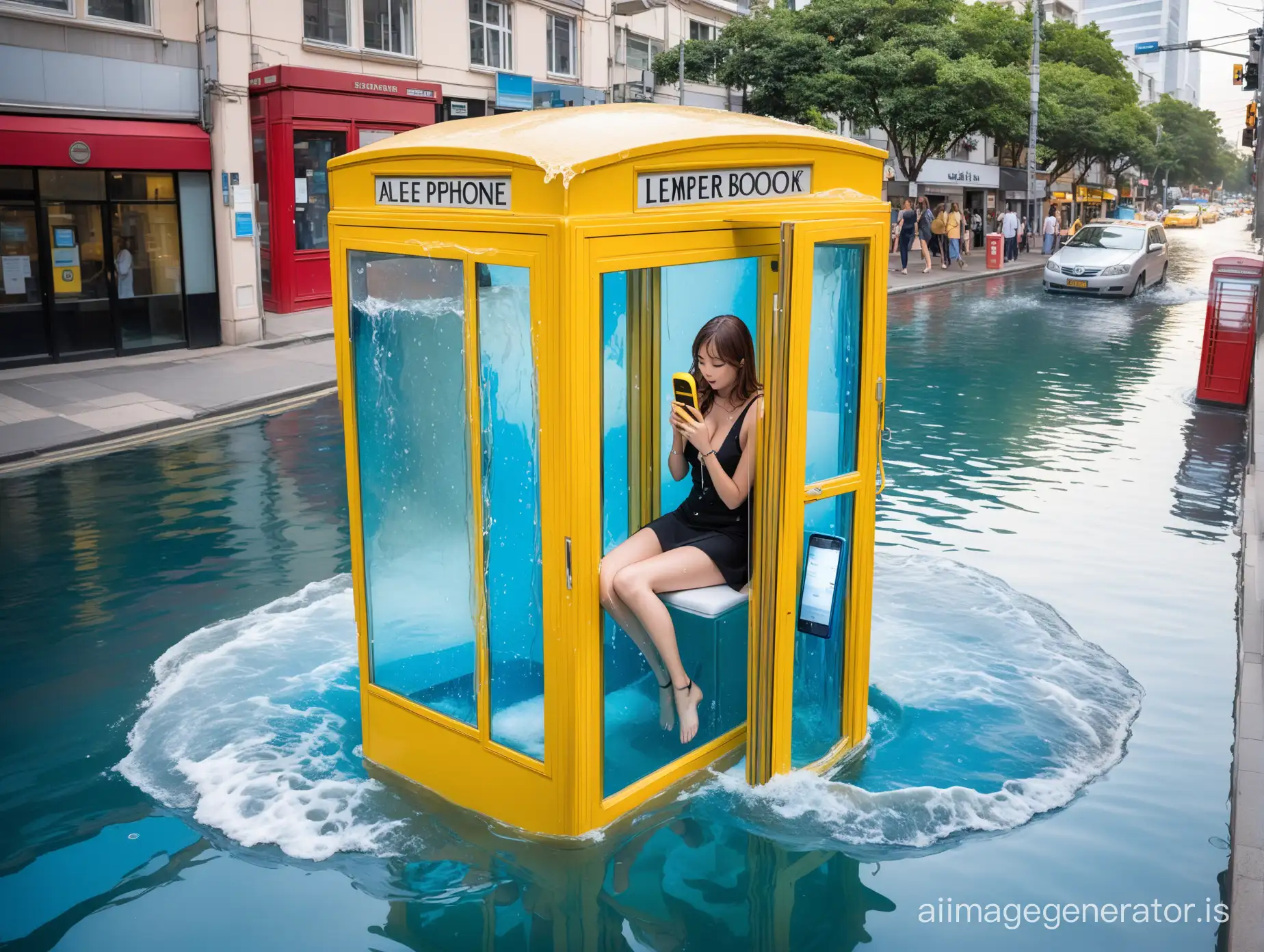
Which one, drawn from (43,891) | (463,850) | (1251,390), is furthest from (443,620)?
(1251,390)

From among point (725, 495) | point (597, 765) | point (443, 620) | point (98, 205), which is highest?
point (98, 205)

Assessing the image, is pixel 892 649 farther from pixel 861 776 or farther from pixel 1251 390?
pixel 1251 390

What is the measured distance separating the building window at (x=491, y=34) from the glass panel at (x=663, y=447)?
71.5 ft

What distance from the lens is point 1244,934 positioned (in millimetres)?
3570

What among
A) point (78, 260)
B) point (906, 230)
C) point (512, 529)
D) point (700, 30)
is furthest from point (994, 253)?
point (512, 529)

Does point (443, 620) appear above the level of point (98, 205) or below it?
below

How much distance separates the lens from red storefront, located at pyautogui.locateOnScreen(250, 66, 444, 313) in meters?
20.2

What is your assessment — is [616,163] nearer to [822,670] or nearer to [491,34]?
[822,670]

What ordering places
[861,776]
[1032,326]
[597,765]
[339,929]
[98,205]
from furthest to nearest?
1. [1032,326]
2. [98,205]
3. [861,776]
4. [597,765]
5. [339,929]

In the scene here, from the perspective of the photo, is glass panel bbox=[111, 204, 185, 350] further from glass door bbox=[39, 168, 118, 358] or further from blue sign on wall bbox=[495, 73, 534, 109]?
blue sign on wall bbox=[495, 73, 534, 109]

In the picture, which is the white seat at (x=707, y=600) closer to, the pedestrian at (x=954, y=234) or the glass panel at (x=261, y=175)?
the glass panel at (x=261, y=175)

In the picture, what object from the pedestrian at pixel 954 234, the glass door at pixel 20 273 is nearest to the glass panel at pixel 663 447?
the glass door at pixel 20 273

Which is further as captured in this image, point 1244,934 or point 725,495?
point 725,495

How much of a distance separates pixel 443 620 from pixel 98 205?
48.0 ft
